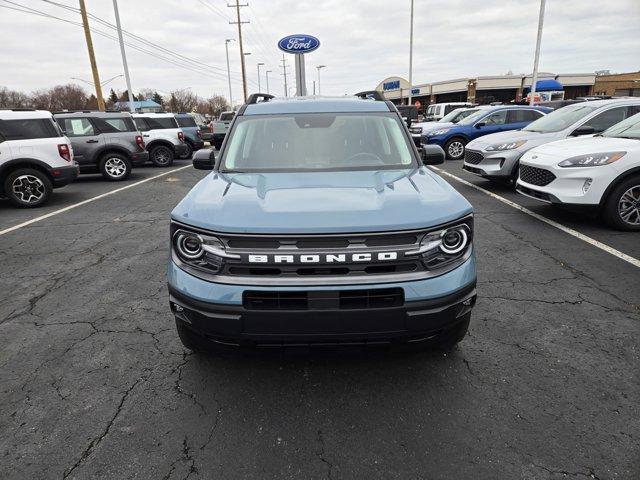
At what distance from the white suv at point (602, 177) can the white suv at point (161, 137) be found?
1320 cm

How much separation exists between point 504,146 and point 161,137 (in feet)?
39.2

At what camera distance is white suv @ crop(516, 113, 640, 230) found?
5.89 metres

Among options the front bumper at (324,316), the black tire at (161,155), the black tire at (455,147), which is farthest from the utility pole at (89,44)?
the front bumper at (324,316)

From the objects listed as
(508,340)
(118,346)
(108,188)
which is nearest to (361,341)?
(508,340)

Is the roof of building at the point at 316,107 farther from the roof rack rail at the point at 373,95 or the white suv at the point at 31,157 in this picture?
the white suv at the point at 31,157

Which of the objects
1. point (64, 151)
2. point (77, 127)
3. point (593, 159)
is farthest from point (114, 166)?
point (593, 159)

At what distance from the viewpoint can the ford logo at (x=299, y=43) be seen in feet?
75.7

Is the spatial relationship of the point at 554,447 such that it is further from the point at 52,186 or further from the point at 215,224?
the point at 52,186

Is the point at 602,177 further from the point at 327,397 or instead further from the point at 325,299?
the point at 325,299

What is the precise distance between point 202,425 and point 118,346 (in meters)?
1.28

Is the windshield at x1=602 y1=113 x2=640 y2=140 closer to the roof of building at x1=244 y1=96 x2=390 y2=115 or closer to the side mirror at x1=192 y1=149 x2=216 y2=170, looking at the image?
the roof of building at x1=244 y1=96 x2=390 y2=115

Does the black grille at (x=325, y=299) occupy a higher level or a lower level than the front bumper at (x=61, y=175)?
higher

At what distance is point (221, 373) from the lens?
297 cm

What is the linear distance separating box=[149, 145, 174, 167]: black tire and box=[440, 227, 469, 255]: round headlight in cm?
1532
